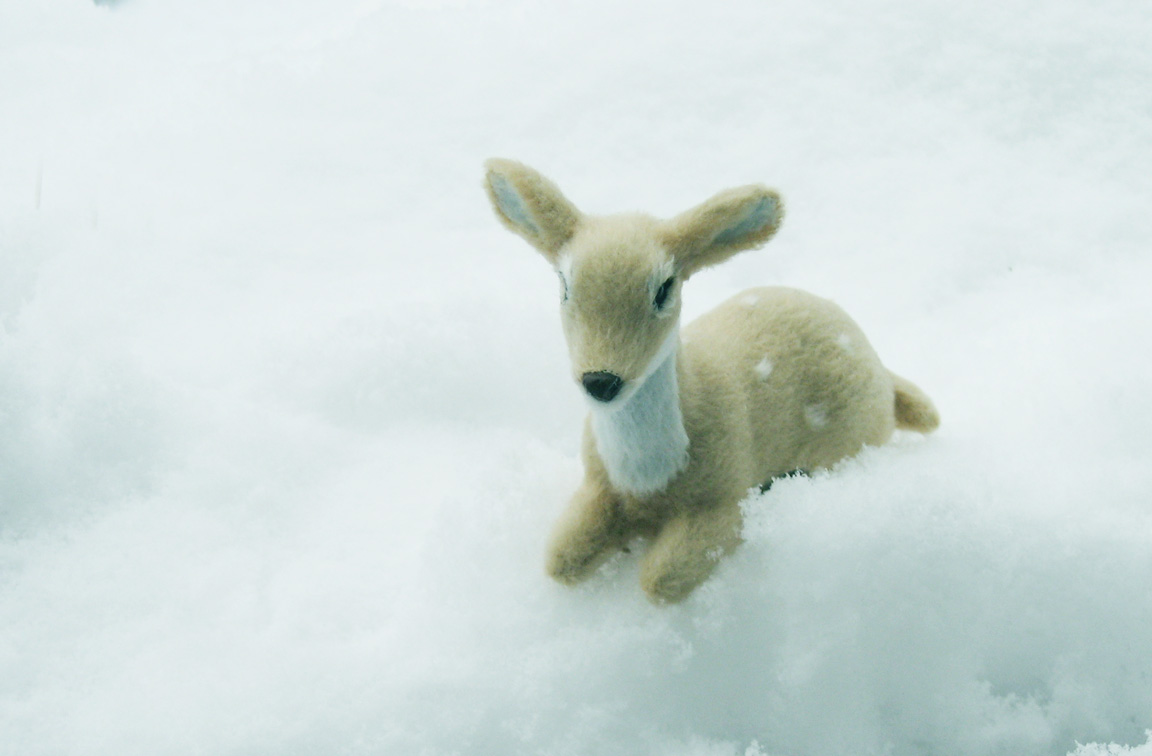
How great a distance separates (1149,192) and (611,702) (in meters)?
1.42

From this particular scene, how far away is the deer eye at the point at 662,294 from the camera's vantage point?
2.88 feet

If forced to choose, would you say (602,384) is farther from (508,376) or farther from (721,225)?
(508,376)

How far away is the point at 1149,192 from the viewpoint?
171cm

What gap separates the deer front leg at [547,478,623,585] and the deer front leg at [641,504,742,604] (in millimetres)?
49

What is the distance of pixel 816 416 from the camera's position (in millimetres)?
1083

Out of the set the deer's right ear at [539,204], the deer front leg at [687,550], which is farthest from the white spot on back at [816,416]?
the deer's right ear at [539,204]

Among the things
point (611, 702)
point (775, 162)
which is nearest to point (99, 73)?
point (775, 162)

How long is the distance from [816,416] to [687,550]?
237 mm

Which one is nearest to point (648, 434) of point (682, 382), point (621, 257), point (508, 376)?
point (682, 382)

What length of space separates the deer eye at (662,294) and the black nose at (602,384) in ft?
0.28

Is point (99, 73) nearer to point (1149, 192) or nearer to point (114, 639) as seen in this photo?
point (114, 639)

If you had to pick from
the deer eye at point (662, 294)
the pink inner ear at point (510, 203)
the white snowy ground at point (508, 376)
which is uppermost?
the pink inner ear at point (510, 203)

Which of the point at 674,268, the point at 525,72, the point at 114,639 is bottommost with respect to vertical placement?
the point at 114,639

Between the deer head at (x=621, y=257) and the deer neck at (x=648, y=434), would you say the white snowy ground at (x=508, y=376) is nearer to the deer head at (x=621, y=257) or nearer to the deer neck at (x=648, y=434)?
the deer neck at (x=648, y=434)
